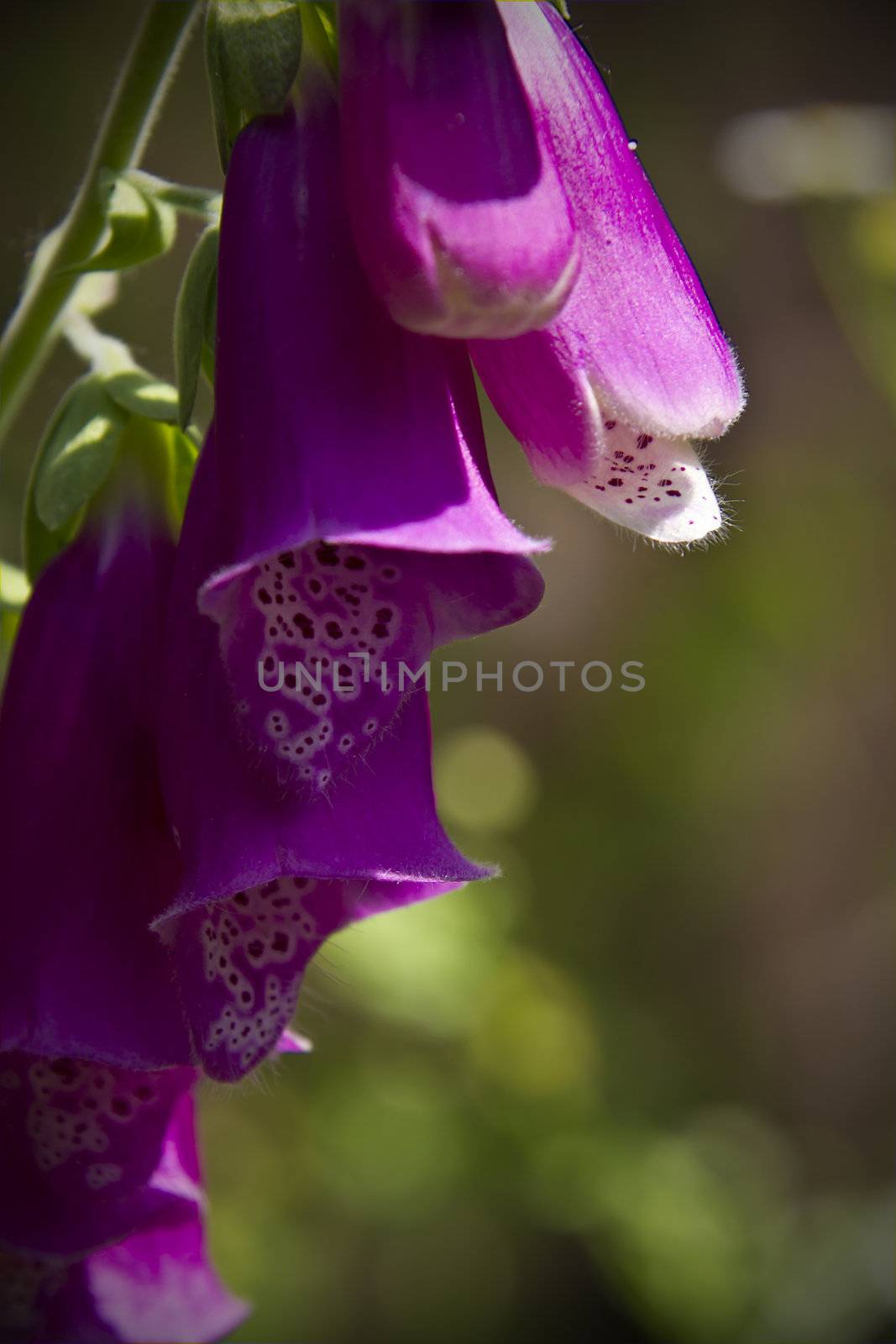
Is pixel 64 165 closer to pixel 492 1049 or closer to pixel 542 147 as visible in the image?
pixel 492 1049

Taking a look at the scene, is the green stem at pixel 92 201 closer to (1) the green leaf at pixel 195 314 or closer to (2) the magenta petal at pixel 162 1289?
(1) the green leaf at pixel 195 314

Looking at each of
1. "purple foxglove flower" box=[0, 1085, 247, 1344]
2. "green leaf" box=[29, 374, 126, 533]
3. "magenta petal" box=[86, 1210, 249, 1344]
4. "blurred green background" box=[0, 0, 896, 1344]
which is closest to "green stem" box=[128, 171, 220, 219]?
"green leaf" box=[29, 374, 126, 533]

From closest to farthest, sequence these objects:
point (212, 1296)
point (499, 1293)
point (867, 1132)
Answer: point (212, 1296)
point (499, 1293)
point (867, 1132)

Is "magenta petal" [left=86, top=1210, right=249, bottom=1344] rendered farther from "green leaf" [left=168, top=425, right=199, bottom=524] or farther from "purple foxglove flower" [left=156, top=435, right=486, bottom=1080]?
"green leaf" [left=168, top=425, right=199, bottom=524]

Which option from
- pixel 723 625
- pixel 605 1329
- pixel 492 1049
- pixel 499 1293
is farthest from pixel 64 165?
pixel 605 1329

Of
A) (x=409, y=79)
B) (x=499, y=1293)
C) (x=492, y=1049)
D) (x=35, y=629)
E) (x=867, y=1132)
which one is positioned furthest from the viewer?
(x=867, y=1132)

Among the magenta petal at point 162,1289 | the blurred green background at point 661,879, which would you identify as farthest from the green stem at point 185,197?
the blurred green background at point 661,879

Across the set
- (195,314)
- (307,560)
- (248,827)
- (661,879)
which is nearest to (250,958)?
(248,827)
